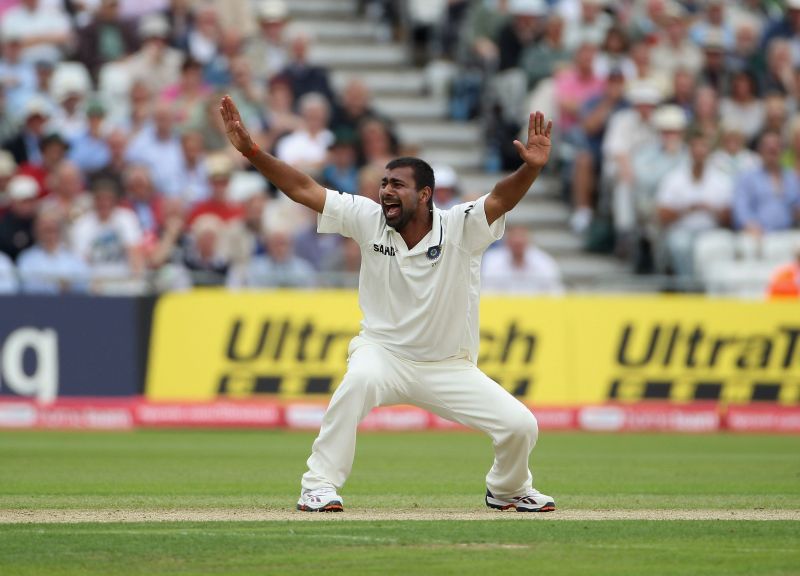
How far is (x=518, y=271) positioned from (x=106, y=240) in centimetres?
494

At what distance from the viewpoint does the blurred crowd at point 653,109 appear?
857 inches

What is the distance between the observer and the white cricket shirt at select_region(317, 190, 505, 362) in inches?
376

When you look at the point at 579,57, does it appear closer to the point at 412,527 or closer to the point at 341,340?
the point at 341,340

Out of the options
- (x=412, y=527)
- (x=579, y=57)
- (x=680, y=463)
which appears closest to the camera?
(x=412, y=527)

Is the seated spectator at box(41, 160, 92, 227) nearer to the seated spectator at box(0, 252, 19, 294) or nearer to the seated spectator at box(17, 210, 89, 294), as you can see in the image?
the seated spectator at box(17, 210, 89, 294)

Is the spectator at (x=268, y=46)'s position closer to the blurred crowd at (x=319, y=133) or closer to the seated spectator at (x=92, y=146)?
the blurred crowd at (x=319, y=133)

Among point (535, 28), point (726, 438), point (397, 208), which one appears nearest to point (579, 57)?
point (535, 28)

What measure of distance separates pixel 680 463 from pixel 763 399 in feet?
18.9

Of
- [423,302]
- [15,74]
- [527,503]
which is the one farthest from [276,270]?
[527,503]

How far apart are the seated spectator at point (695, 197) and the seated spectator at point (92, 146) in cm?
723

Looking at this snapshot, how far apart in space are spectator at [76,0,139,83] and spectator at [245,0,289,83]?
1839mm

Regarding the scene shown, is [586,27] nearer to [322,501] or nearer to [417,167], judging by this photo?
[417,167]

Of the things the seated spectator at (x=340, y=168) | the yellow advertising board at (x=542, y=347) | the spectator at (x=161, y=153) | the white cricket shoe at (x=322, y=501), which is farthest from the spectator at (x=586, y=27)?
the white cricket shoe at (x=322, y=501)

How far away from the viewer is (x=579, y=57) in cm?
2347
